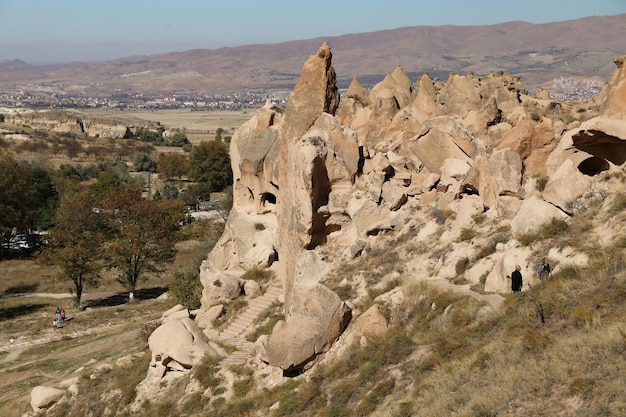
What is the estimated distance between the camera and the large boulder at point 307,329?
15570 millimetres

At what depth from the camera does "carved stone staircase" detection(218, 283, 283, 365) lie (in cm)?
1847

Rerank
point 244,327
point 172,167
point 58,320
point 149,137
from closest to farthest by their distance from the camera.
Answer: point 244,327 → point 58,320 → point 172,167 → point 149,137

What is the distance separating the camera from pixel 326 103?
75.0 feet

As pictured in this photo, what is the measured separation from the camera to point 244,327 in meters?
21.2

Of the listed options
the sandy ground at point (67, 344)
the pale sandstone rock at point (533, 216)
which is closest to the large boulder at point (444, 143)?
the pale sandstone rock at point (533, 216)

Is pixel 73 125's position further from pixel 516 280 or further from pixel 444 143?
pixel 516 280

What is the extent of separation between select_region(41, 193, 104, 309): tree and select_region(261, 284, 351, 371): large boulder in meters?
26.0

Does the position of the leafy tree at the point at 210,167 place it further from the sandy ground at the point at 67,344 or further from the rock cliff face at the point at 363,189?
the rock cliff face at the point at 363,189

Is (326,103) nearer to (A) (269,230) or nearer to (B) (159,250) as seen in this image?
(A) (269,230)

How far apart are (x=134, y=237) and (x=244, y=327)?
2194 centimetres

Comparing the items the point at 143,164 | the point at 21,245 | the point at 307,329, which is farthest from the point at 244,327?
the point at 143,164

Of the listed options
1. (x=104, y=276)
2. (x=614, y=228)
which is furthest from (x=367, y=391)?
(x=104, y=276)

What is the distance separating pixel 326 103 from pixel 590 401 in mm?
15128

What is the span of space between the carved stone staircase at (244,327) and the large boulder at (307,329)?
7.42 ft
